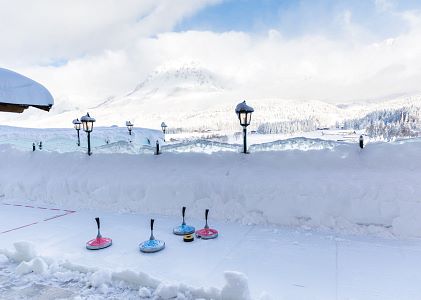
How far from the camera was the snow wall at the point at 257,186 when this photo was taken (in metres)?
6.13

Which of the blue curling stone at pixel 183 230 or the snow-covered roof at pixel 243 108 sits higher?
the snow-covered roof at pixel 243 108

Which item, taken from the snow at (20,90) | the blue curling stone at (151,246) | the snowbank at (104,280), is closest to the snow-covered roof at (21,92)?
the snow at (20,90)

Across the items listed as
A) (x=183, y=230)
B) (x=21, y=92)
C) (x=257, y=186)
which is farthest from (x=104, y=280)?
(x=257, y=186)

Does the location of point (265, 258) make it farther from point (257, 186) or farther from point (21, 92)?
point (21, 92)

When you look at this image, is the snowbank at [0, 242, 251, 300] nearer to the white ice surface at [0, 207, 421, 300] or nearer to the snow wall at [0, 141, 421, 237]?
the white ice surface at [0, 207, 421, 300]

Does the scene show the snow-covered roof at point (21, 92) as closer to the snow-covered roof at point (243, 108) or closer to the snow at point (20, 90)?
the snow at point (20, 90)

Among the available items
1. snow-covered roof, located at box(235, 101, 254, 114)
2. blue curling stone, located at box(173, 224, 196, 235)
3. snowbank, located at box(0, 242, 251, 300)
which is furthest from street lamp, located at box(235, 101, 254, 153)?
snowbank, located at box(0, 242, 251, 300)

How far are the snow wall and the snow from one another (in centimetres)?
478

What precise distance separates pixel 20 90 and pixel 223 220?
5.13 meters

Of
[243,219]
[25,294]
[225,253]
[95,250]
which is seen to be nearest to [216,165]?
[243,219]

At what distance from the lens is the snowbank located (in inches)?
146

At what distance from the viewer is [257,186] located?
282 inches

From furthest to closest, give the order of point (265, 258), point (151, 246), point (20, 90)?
point (151, 246)
point (265, 258)
point (20, 90)

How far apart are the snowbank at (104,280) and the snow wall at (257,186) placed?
317cm
